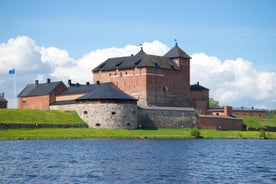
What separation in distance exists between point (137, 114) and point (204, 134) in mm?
9042

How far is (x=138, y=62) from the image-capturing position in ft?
281

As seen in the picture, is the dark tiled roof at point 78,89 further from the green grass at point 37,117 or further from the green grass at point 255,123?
the green grass at point 255,123

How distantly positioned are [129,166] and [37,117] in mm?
36947

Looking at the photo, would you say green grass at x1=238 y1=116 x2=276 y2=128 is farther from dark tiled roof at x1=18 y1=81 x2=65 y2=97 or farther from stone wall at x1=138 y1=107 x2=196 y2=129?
dark tiled roof at x1=18 y1=81 x2=65 y2=97

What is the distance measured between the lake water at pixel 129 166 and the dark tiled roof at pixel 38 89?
4101cm

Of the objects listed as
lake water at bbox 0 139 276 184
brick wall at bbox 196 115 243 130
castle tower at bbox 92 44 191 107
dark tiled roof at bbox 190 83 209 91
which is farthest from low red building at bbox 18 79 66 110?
lake water at bbox 0 139 276 184

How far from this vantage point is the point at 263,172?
32156 mm

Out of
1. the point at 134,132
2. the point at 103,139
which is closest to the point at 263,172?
the point at 103,139

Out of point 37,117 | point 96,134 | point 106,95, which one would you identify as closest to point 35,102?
point 37,117

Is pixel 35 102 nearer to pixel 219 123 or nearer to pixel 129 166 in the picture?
pixel 219 123

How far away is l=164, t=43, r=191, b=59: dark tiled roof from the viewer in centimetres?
9131

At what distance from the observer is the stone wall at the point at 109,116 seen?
70875 mm

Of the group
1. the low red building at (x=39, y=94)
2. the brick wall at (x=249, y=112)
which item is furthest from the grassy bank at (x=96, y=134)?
the brick wall at (x=249, y=112)

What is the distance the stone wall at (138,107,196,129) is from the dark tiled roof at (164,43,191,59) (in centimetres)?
1317
